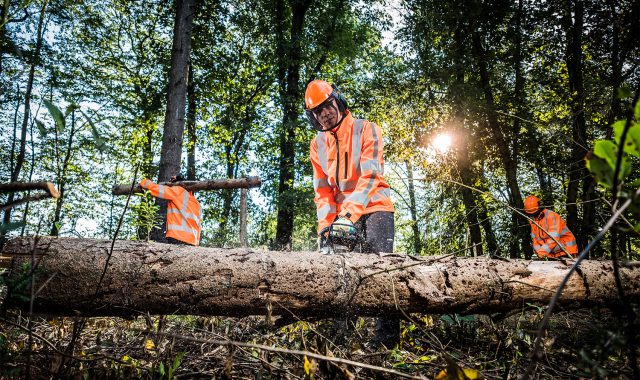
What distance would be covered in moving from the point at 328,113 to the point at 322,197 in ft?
3.17

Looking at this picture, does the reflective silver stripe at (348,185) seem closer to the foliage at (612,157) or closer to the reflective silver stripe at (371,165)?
the reflective silver stripe at (371,165)

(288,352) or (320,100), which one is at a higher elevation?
(320,100)

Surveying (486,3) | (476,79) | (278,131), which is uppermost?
(486,3)

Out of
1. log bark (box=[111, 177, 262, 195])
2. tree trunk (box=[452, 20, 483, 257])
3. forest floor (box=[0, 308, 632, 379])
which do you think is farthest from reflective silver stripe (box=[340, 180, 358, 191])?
tree trunk (box=[452, 20, 483, 257])

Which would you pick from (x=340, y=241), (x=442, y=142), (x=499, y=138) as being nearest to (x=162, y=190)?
(x=340, y=241)

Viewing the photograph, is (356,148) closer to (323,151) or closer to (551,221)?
(323,151)

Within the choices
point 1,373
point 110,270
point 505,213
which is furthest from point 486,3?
point 1,373

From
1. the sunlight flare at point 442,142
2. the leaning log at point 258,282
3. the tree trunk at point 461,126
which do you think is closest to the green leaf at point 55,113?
the leaning log at point 258,282

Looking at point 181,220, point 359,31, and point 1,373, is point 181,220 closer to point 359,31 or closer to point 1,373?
point 1,373

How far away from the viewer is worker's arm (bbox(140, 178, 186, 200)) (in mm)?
5873

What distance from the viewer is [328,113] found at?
144 inches

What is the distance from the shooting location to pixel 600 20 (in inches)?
297

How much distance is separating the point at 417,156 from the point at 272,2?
8.78 metres

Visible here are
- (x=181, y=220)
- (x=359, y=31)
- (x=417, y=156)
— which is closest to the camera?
(x=181, y=220)
